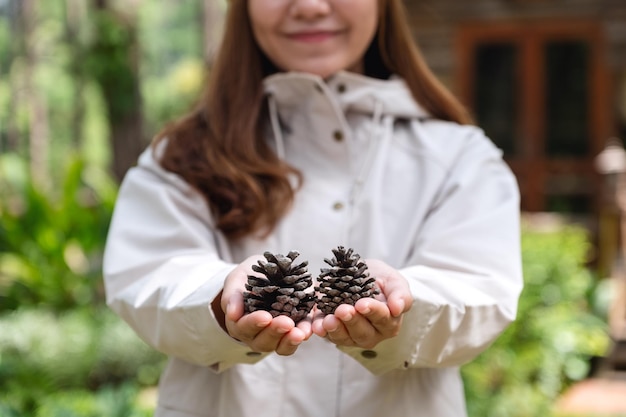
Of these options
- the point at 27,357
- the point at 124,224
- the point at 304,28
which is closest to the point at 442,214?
the point at 304,28

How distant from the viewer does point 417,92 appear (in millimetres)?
2260

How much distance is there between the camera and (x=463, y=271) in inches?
73.2

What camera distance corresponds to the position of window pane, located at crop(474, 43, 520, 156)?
35.5 ft

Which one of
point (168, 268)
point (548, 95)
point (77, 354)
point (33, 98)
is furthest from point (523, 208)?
point (33, 98)

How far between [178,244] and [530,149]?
364 inches

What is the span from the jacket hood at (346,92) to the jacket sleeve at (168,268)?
12.8 inches

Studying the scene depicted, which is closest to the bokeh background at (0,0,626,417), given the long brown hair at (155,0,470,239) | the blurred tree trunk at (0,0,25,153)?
the long brown hair at (155,0,470,239)

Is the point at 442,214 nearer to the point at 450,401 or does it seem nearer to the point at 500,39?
the point at 450,401

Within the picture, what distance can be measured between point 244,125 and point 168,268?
41 centimetres

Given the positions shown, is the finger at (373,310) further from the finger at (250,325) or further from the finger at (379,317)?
the finger at (250,325)

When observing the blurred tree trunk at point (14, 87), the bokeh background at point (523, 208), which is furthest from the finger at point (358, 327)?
the blurred tree trunk at point (14, 87)

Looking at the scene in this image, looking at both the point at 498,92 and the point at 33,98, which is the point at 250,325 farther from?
the point at 33,98

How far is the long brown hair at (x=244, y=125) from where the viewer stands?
2.00 m

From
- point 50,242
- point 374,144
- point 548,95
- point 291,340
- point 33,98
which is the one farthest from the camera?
point 33,98
